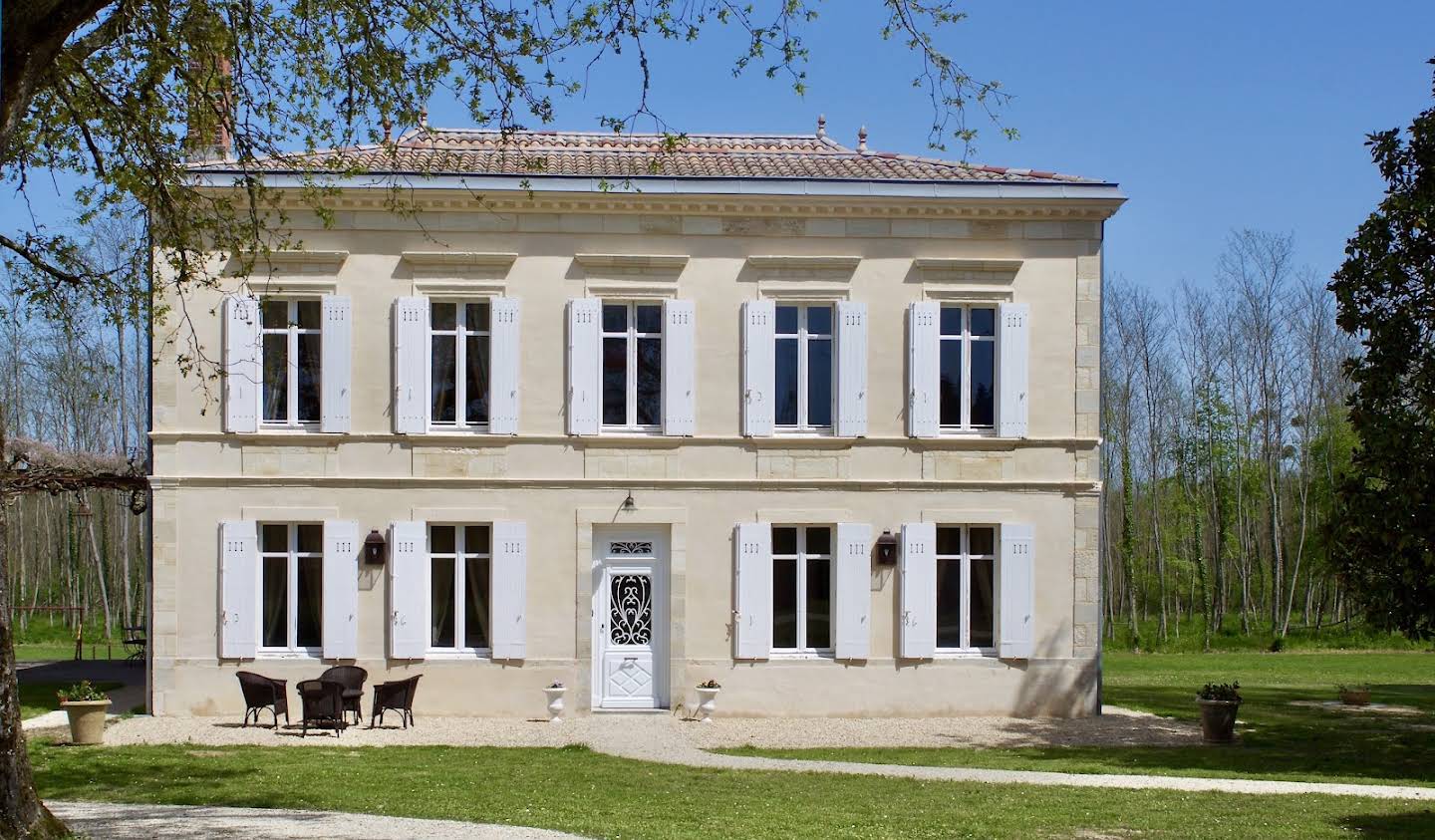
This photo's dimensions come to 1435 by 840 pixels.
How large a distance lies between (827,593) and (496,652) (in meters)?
4.05

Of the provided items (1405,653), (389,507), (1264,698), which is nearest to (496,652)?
(389,507)

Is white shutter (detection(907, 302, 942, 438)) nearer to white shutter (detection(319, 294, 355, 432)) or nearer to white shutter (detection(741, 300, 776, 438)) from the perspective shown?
white shutter (detection(741, 300, 776, 438))

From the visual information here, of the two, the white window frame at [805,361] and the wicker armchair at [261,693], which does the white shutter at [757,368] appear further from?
the wicker armchair at [261,693]

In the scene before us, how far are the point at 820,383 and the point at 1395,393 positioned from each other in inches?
251

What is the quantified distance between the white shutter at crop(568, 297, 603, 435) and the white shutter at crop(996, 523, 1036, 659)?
525 cm

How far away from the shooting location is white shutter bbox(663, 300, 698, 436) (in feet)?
54.1

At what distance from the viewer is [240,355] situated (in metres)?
16.2

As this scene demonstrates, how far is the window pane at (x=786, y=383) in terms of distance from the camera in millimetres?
16812

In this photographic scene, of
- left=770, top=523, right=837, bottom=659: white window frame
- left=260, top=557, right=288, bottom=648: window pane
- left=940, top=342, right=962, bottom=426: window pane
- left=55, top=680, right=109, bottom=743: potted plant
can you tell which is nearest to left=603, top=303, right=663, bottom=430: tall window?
left=770, top=523, right=837, bottom=659: white window frame

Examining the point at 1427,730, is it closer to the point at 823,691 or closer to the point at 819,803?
the point at 823,691

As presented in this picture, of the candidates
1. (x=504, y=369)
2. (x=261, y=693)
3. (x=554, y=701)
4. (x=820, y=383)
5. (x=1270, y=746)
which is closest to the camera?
(x=1270, y=746)

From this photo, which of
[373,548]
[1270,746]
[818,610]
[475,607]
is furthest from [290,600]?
[1270,746]

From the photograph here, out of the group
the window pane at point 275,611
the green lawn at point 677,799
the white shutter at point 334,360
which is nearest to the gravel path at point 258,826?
the green lawn at point 677,799

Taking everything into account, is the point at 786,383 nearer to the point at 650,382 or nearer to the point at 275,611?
the point at 650,382
